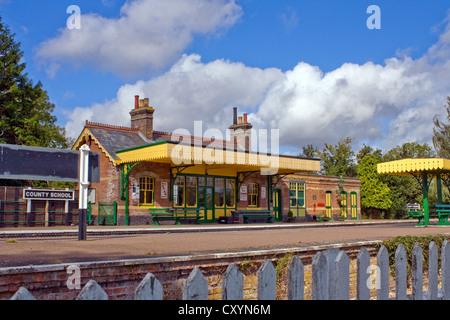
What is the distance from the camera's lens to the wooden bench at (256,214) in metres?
25.9

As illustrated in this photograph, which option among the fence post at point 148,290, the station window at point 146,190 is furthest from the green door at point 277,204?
the fence post at point 148,290

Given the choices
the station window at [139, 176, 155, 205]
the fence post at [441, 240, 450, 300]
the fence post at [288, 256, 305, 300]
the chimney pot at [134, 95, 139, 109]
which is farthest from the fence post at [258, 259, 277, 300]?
the chimney pot at [134, 95, 139, 109]

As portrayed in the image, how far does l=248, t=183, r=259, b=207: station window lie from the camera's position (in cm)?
2775

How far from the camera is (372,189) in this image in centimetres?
3678

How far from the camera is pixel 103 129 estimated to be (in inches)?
990

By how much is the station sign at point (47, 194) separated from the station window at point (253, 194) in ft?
34.6

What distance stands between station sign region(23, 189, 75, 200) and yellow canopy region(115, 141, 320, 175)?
111 inches

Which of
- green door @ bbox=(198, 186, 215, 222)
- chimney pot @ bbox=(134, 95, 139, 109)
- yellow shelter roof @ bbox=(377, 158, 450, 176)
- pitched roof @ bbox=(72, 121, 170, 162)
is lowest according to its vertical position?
green door @ bbox=(198, 186, 215, 222)

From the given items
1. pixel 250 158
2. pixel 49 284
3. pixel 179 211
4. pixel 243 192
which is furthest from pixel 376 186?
pixel 49 284

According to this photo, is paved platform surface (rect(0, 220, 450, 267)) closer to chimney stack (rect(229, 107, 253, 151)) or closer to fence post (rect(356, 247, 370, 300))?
fence post (rect(356, 247, 370, 300))

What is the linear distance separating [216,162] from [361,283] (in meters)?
18.8

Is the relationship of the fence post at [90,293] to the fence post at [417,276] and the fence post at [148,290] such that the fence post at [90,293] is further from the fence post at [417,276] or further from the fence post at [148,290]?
the fence post at [417,276]
